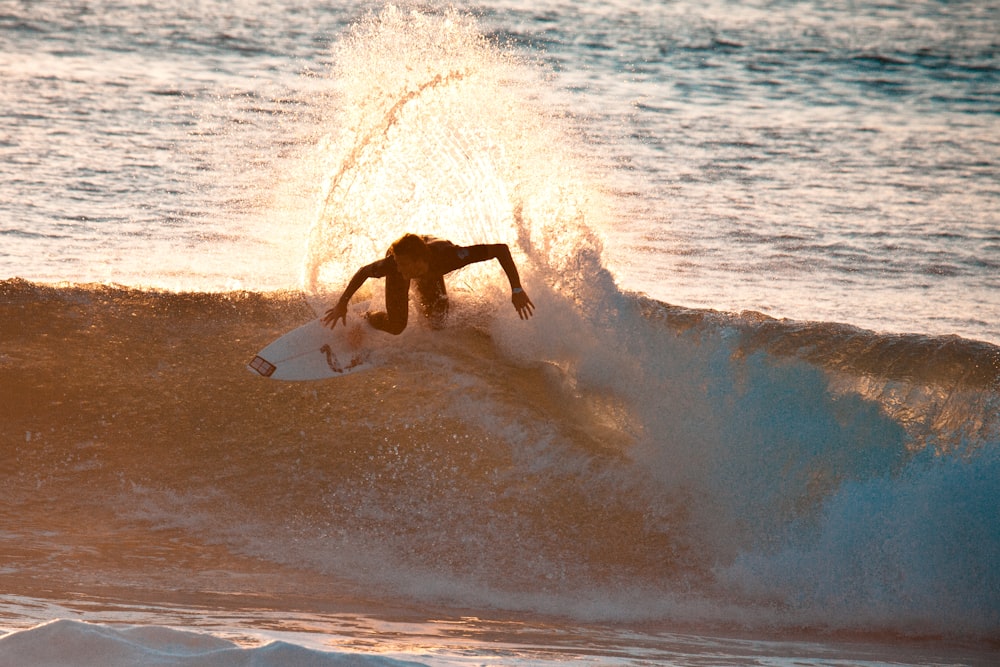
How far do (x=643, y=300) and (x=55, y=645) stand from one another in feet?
20.0

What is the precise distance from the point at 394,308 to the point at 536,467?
1.79 metres

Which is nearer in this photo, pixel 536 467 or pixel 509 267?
pixel 536 467

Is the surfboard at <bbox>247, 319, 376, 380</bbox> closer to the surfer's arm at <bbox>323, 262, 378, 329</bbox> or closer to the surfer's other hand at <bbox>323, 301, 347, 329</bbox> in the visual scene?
the surfer's other hand at <bbox>323, 301, 347, 329</bbox>

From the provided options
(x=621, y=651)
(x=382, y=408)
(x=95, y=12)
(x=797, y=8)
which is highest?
(x=797, y=8)

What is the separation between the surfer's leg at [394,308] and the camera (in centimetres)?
899

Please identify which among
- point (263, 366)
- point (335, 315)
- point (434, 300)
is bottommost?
point (263, 366)

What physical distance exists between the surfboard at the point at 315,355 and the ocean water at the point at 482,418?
0.12 metres

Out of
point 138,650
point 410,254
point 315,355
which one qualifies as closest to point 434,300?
point 410,254

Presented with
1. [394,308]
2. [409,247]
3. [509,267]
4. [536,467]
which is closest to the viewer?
[536,467]

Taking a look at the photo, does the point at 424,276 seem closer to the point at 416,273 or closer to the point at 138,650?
the point at 416,273

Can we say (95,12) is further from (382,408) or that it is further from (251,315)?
(382,408)

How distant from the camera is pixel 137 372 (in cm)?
916

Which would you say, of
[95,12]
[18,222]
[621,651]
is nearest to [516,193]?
[621,651]

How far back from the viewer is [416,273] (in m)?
8.83
